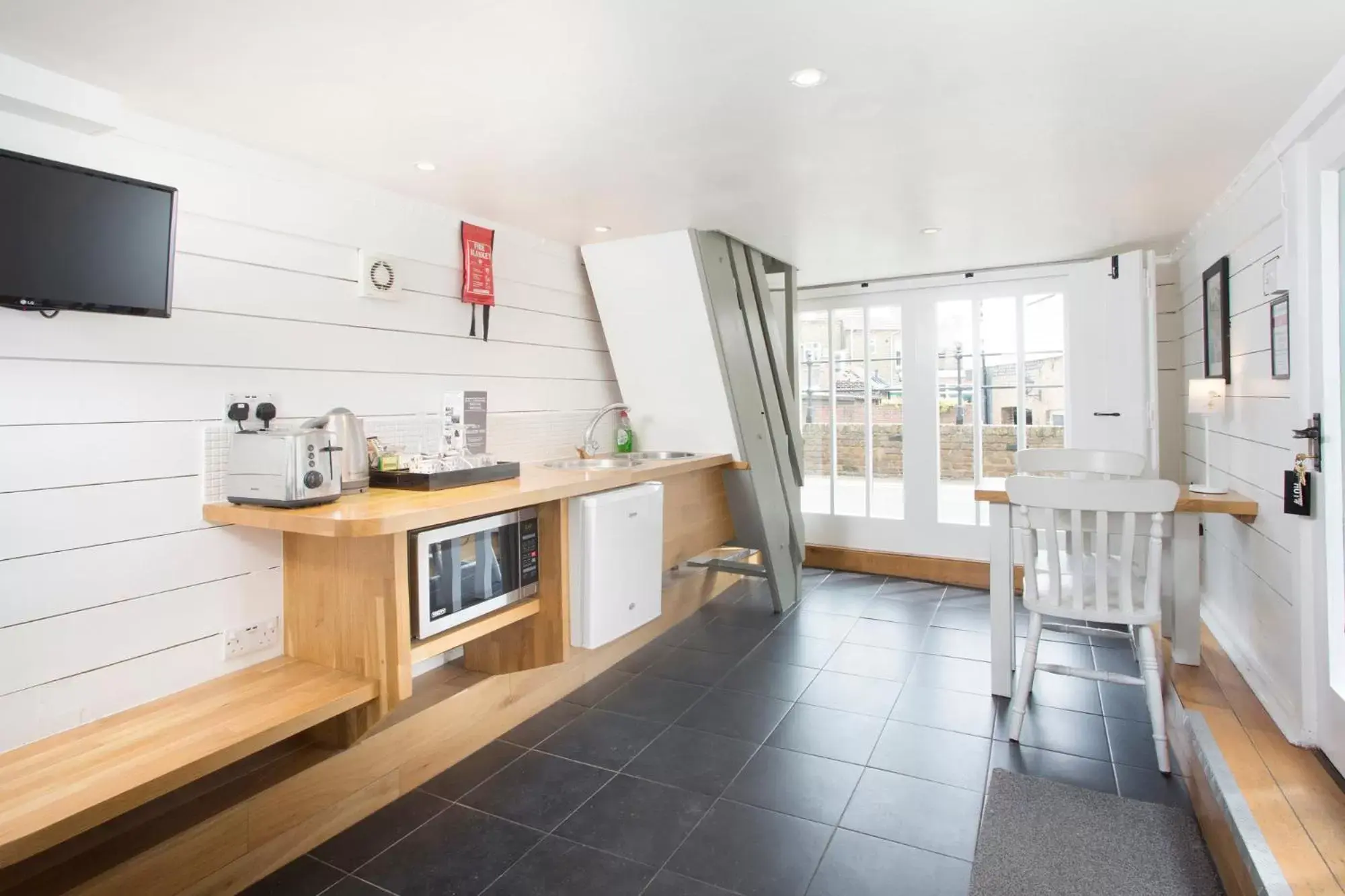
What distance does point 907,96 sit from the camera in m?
2.07

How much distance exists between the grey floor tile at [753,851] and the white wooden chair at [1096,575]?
1.03 m

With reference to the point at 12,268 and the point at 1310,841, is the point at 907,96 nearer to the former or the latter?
the point at 1310,841

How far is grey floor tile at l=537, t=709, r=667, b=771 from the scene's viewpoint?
8.70ft

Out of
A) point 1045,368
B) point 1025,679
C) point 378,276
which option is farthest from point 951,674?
point 378,276

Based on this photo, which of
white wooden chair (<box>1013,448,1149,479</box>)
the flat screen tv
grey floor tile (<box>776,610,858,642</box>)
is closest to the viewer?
the flat screen tv

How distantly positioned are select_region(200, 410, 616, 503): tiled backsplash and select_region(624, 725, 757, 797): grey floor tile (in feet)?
4.68

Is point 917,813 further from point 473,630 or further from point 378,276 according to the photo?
point 378,276

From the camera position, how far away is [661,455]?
413 cm

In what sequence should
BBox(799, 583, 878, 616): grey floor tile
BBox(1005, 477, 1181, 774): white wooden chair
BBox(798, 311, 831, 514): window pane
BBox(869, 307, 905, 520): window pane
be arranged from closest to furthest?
1. BBox(1005, 477, 1181, 774): white wooden chair
2. BBox(799, 583, 878, 616): grey floor tile
3. BBox(869, 307, 905, 520): window pane
4. BBox(798, 311, 831, 514): window pane

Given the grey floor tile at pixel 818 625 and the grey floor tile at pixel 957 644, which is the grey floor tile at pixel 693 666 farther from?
the grey floor tile at pixel 957 644

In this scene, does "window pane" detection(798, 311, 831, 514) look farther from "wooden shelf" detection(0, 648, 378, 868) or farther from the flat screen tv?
the flat screen tv

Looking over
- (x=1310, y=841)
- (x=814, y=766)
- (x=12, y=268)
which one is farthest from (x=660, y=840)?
(x=12, y=268)

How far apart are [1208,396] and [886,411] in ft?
7.24

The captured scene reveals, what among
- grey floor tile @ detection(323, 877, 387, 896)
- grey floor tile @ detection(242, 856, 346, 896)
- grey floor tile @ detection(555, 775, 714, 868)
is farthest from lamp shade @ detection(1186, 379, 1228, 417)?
grey floor tile @ detection(242, 856, 346, 896)
